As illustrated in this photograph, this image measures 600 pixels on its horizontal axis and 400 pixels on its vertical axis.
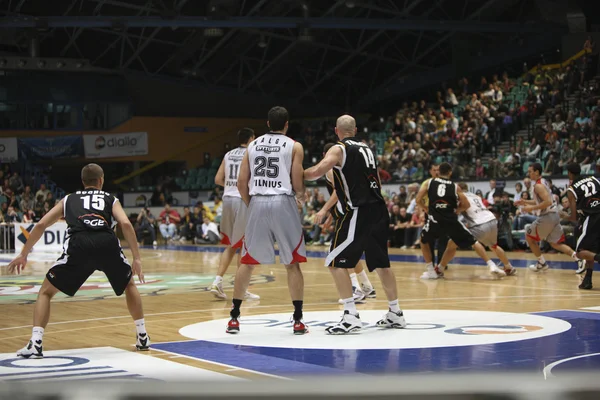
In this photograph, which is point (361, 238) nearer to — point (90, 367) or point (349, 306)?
point (349, 306)

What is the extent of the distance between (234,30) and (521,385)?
1344 inches

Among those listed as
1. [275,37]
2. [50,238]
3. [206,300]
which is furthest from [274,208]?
[275,37]

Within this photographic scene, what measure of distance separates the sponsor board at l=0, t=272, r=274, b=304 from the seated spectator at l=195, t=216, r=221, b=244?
464 inches

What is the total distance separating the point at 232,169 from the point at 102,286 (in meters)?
3.90

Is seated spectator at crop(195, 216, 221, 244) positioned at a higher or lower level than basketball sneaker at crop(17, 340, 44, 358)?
higher

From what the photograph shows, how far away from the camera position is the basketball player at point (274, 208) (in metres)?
7.48

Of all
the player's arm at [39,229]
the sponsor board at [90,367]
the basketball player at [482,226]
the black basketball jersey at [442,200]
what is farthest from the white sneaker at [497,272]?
the player's arm at [39,229]

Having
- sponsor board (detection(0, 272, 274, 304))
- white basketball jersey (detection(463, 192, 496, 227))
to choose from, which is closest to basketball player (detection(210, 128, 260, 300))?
sponsor board (detection(0, 272, 274, 304))

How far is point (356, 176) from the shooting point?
7789 mm

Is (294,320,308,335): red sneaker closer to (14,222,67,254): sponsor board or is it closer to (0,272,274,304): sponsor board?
(0,272,274,304): sponsor board

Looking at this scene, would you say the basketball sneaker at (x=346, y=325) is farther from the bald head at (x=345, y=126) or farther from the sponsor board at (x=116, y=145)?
the sponsor board at (x=116, y=145)

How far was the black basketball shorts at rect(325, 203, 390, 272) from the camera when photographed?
7.54m

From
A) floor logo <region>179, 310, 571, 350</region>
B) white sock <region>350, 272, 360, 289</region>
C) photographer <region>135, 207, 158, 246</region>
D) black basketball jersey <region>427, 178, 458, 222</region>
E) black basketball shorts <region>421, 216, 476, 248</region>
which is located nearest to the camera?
floor logo <region>179, 310, 571, 350</region>

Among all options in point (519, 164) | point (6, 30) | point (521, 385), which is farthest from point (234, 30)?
point (521, 385)
